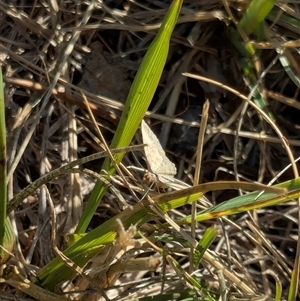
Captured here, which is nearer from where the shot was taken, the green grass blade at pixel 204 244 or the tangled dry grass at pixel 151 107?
the green grass blade at pixel 204 244

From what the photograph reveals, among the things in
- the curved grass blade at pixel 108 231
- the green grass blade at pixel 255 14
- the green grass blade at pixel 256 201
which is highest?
the green grass blade at pixel 255 14

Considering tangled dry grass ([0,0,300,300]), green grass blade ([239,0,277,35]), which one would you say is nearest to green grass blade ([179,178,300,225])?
tangled dry grass ([0,0,300,300])

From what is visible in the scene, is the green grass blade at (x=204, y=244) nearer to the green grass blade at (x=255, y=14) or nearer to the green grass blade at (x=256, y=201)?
the green grass blade at (x=256, y=201)

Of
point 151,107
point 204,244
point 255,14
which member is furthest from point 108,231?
point 255,14

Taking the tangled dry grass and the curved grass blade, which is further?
the tangled dry grass

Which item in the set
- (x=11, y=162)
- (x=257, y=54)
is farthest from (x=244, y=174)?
(x=11, y=162)

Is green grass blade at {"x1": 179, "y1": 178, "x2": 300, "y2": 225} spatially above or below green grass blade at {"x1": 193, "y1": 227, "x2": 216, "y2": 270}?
above

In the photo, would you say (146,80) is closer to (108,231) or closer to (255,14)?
(108,231)

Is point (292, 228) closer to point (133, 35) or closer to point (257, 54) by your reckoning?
point (257, 54)

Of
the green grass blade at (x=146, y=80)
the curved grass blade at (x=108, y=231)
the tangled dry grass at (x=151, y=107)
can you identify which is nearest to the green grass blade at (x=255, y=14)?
the tangled dry grass at (x=151, y=107)

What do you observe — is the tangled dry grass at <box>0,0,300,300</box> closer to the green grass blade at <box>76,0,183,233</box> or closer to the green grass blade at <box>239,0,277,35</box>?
the green grass blade at <box>239,0,277,35</box>
